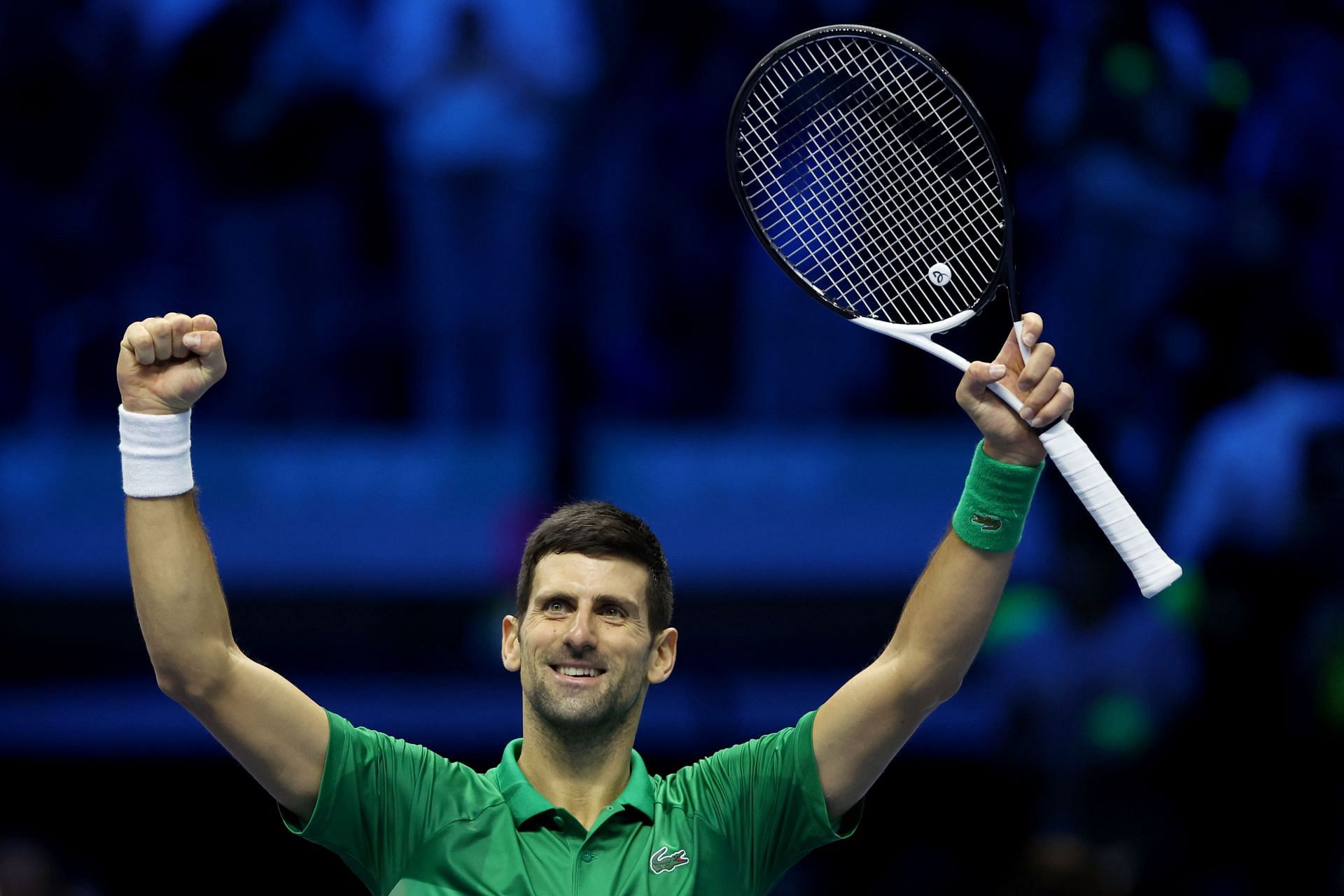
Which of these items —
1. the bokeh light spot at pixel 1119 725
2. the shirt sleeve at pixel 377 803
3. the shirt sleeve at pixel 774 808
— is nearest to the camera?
the shirt sleeve at pixel 377 803

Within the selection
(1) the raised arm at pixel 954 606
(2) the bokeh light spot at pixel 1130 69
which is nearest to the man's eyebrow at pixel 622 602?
(1) the raised arm at pixel 954 606

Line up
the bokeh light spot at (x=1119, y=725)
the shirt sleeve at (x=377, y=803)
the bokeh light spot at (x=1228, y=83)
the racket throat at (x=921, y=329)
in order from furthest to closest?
the bokeh light spot at (x=1228, y=83)
the bokeh light spot at (x=1119, y=725)
the racket throat at (x=921, y=329)
the shirt sleeve at (x=377, y=803)

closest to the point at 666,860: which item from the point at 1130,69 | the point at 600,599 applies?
the point at 600,599

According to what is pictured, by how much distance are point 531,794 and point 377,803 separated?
27 cm

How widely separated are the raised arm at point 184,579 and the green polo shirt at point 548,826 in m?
0.11

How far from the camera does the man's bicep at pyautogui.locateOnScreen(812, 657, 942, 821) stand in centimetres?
295

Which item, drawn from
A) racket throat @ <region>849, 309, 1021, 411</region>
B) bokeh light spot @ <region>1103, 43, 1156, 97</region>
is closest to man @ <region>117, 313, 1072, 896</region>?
racket throat @ <region>849, 309, 1021, 411</region>

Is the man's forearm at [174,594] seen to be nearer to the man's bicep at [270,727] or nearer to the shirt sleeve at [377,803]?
the man's bicep at [270,727]

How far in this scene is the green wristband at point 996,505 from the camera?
2.94 metres

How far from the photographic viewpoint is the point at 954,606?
2939mm

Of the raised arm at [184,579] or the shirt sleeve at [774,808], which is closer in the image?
the raised arm at [184,579]

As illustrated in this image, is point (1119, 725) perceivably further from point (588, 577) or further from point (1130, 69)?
point (588, 577)

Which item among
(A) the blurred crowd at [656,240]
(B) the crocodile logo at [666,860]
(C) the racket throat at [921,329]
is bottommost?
(B) the crocodile logo at [666,860]

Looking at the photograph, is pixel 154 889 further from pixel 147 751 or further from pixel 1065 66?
pixel 1065 66
